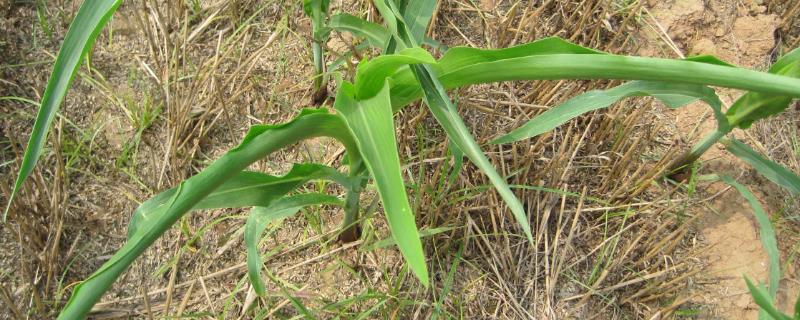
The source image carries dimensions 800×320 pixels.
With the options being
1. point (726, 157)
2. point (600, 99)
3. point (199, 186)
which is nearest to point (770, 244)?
point (726, 157)

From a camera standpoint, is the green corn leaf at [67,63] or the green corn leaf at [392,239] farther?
the green corn leaf at [392,239]

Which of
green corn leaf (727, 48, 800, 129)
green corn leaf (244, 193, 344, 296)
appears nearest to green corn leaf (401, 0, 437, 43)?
green corn leaf (244, 193, 344, 296)

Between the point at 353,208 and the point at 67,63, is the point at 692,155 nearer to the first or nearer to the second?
the point at 353,208

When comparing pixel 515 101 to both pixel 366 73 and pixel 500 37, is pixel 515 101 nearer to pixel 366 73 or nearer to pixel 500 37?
pixel 500 37

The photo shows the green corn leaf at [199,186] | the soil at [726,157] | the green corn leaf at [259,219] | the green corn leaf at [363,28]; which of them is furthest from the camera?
the soil at [726,157]

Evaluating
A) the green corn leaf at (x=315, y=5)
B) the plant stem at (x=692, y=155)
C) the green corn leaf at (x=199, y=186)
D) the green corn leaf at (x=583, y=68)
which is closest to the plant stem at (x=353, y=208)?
the green corn leaf at (x=199, y=186)

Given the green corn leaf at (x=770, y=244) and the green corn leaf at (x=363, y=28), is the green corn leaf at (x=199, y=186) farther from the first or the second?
the green corn leaf at (x=770, y=244)

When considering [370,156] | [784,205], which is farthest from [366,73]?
[784,205]
